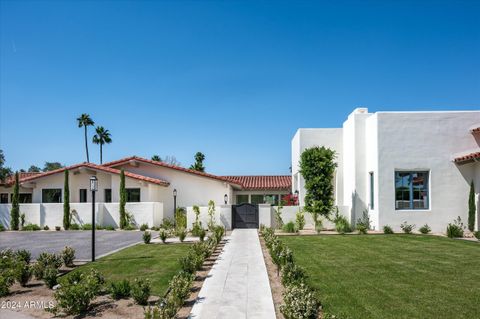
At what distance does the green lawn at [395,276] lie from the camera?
21.7 ft

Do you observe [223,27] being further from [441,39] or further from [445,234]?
[445,234]

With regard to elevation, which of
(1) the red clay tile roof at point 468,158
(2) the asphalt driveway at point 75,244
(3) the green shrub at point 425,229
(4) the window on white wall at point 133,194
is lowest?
(2) the asphalt driveway at point 75,244

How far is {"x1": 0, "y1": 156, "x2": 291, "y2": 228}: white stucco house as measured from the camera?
2405 centimetres

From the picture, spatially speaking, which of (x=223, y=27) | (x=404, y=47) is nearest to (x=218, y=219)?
(x=223, y=27)

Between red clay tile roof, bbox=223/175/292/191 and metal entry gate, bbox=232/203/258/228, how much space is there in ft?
33.6

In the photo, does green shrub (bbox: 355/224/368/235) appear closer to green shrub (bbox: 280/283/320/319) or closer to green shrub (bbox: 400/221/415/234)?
green shrub (bbox: 400/221/415/234)

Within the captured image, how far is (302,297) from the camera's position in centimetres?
584

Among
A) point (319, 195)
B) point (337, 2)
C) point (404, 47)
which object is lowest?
point (319, 195)

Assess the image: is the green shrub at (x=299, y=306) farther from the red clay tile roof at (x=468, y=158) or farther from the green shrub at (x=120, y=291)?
the red clay tile roof at (x=468, y=158)

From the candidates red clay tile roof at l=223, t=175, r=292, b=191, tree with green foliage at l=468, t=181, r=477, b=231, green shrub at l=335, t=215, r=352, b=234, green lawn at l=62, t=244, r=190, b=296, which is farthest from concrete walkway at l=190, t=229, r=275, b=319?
red clay tile roof at l=223, t=175, r=292, b=191

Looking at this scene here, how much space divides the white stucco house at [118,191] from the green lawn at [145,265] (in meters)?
9.64

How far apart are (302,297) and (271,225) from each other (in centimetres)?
1647

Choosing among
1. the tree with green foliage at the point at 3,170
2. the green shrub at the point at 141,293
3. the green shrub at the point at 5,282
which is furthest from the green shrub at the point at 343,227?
the tree with green foliage at the point at 3,170

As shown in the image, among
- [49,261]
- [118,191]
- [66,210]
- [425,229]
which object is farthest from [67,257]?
[425,229]
